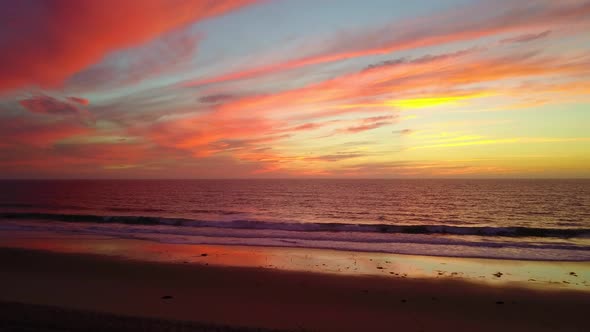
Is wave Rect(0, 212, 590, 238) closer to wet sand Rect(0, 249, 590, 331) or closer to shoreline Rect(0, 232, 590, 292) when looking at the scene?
shoreline Rect(0, 232, 590, 292)

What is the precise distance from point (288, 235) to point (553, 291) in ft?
50.3

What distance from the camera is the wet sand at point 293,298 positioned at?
8.07 meters

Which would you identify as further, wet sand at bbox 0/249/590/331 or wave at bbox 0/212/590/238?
wave at bbox 0/212/590/238

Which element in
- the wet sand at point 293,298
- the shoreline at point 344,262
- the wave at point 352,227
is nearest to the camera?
the wet sand at point 293,298

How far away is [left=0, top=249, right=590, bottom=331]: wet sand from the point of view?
8.07m

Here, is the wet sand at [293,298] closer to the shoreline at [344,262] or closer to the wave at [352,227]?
the shoreline at [344,262]

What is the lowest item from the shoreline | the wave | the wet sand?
the wave

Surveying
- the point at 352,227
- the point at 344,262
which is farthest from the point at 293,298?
the point at 352,227

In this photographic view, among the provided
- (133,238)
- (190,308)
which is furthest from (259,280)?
(133,238)

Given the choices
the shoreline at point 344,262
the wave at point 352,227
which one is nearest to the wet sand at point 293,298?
the shoreline at point 344,262

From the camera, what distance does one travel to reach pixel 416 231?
24734 millimetres

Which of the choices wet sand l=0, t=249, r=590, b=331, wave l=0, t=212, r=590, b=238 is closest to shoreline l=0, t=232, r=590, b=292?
wet sand l=0, t=249, r=590, b=331

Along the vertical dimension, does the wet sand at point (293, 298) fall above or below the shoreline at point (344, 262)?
above

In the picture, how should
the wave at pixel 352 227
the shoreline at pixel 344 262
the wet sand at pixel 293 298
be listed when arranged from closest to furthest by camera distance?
the wet sand at pixel 293 298 < the shoreline at pixel 344 262 < the wave at pixel 352 227
